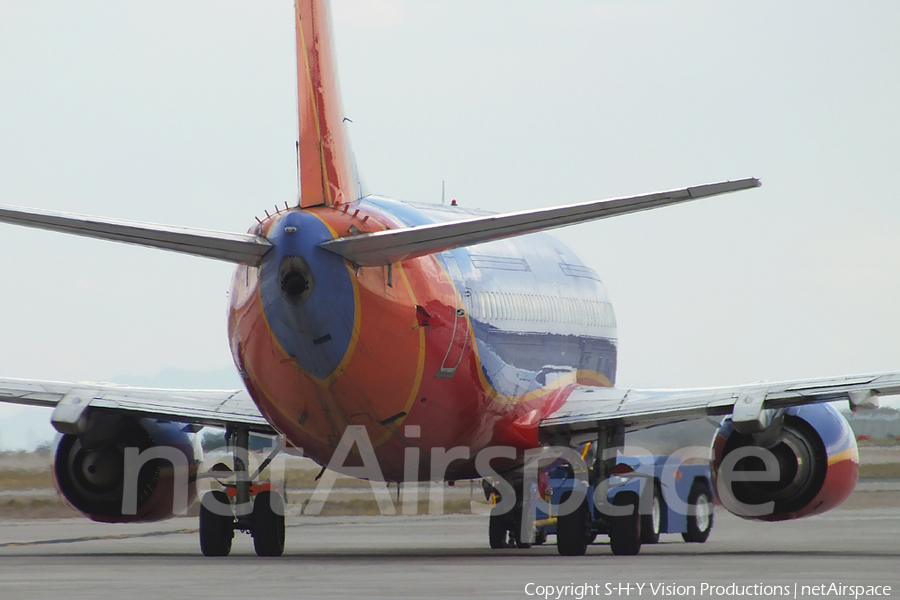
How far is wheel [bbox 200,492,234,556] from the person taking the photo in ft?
74.8

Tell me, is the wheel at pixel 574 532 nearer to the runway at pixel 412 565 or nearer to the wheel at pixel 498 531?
the runway at pixel 412 565

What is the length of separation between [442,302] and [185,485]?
704cm

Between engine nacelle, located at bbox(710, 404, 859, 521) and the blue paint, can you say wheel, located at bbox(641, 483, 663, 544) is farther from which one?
the blue paint

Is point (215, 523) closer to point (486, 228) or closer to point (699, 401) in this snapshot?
point (699, 401)

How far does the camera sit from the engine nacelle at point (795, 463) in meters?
22.4

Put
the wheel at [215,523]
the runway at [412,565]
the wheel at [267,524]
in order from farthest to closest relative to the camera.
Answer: the wheel at [215,523] → the wheel at [267,524] → the runway at [412,565]

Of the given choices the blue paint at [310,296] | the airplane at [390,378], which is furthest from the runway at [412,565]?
the blue paint at [310,296]

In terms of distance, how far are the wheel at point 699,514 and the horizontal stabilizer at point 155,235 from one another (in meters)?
14.5

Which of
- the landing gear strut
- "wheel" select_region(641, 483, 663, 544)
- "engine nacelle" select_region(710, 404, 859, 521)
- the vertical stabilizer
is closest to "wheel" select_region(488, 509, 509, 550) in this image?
the landing gear strut

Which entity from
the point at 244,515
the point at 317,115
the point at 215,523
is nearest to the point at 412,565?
the point at 244,515

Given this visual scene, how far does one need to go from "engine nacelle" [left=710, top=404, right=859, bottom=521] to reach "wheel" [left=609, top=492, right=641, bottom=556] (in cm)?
147

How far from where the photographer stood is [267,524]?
2270 cm

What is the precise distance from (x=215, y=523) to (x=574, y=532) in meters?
5.44

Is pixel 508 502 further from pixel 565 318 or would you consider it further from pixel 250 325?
pixel 250 325
